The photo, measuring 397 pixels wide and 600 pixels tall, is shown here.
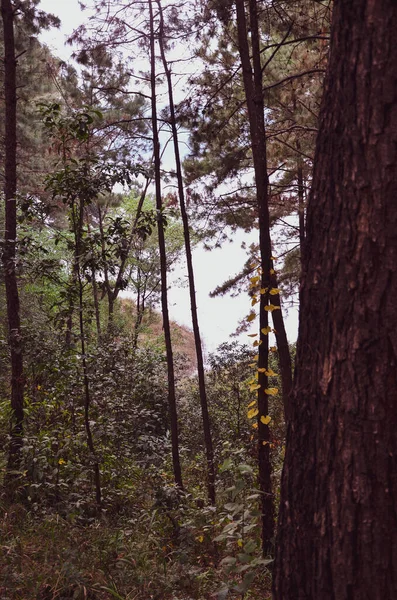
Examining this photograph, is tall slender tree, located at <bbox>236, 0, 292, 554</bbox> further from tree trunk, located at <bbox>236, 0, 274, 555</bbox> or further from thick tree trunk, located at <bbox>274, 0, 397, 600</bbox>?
thick tree trunk, located at <bbox>274, 0, 397, 600</bbox>

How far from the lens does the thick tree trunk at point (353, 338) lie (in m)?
1.52

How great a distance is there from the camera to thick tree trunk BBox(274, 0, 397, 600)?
59.9 inches

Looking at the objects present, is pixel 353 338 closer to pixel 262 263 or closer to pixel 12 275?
pixel 262 263

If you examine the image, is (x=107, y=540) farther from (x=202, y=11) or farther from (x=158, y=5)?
(x=158, y=5)

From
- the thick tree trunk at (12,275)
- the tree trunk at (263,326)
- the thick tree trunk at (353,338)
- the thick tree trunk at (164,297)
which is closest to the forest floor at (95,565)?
the tree trunk at (263,326)

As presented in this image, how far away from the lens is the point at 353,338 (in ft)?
5.17

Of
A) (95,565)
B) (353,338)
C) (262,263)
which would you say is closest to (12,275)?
(262,263)

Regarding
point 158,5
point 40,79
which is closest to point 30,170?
point 40,79

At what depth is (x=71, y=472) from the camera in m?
5.63

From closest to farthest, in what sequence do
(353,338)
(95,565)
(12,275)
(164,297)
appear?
(353,338) → (95,565) → (12,275) → (164,297)

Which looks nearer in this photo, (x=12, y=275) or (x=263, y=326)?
(x=263, y=326)

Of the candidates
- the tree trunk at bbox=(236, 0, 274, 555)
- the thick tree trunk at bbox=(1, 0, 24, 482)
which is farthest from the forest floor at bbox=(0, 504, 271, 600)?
the thick tree trunk at bbox=(1, 0, 24, 482)

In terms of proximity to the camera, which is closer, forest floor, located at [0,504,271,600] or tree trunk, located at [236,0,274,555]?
forest floor, located at [0,504,271,600]

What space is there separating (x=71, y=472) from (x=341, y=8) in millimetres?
5278
